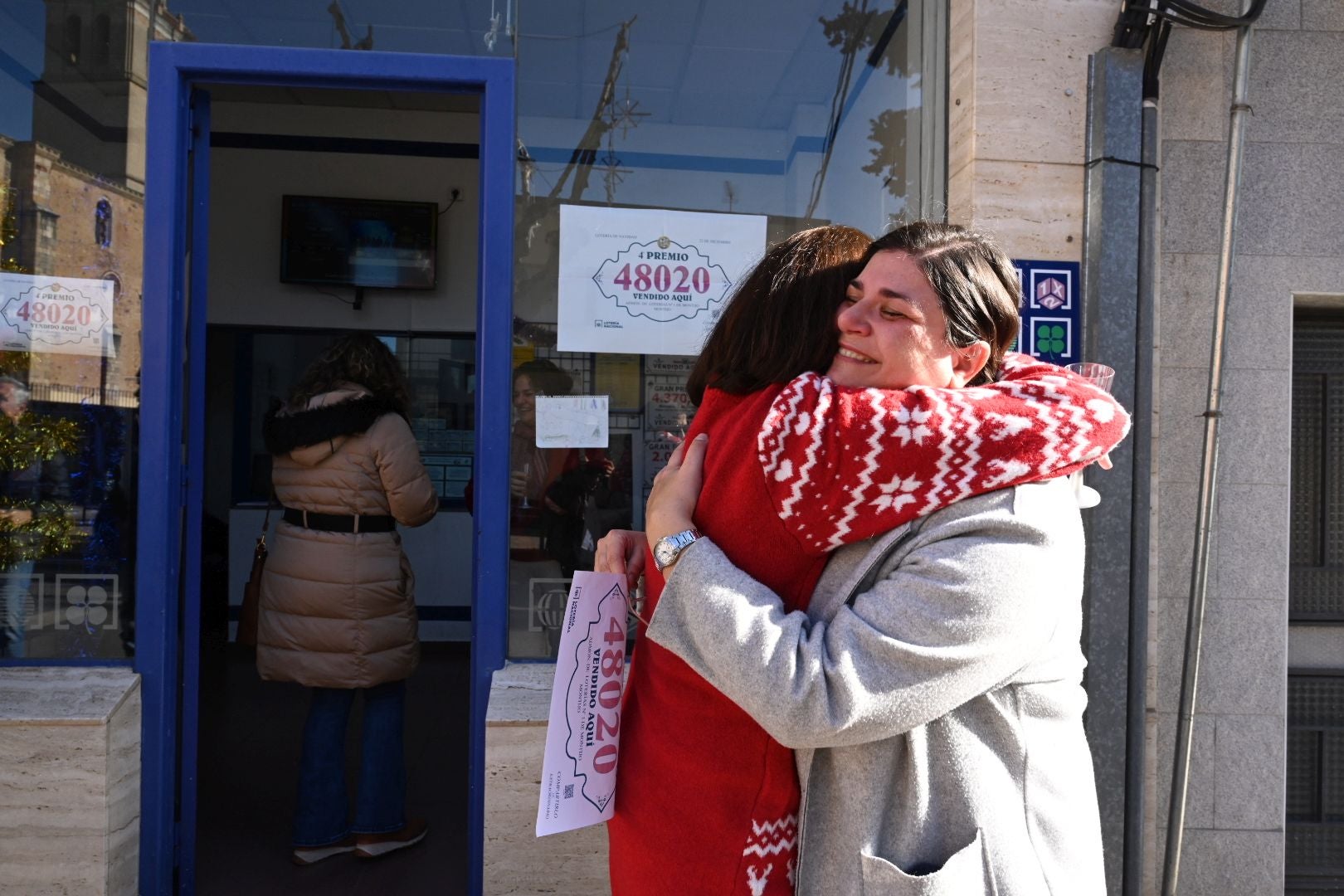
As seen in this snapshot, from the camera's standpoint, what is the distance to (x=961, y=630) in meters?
1.23

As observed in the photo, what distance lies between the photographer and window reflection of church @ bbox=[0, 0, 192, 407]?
3.15m

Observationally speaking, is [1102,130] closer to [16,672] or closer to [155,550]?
[155,550]

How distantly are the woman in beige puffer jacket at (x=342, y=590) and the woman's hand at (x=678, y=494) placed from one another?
2.49m

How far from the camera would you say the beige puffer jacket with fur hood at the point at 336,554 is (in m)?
3.70

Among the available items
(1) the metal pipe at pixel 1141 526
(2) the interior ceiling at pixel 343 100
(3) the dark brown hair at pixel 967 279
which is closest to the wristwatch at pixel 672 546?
(3) the dark brown hair at pixel 967 279

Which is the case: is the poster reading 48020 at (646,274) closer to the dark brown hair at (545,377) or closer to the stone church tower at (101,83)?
the dark brown hair at (545,377)

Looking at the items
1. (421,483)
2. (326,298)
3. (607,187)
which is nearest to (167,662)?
(421,483)

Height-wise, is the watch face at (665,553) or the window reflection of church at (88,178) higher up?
the window reflection of church at (88,178)

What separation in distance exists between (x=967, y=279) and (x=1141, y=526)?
6.92 feet

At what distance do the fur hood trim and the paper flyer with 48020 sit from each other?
2.34 metres

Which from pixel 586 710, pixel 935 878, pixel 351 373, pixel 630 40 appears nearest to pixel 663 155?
pixel 630 40

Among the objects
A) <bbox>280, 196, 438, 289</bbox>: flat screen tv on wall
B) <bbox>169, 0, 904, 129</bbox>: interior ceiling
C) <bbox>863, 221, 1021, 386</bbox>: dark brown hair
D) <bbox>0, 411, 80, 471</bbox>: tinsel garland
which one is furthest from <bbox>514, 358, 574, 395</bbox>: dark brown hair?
<bbox>280, 196, 438, 289</bbox>: flat screen tv on wall

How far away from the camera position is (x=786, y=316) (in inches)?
55.7

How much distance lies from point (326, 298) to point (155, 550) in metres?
4.77
